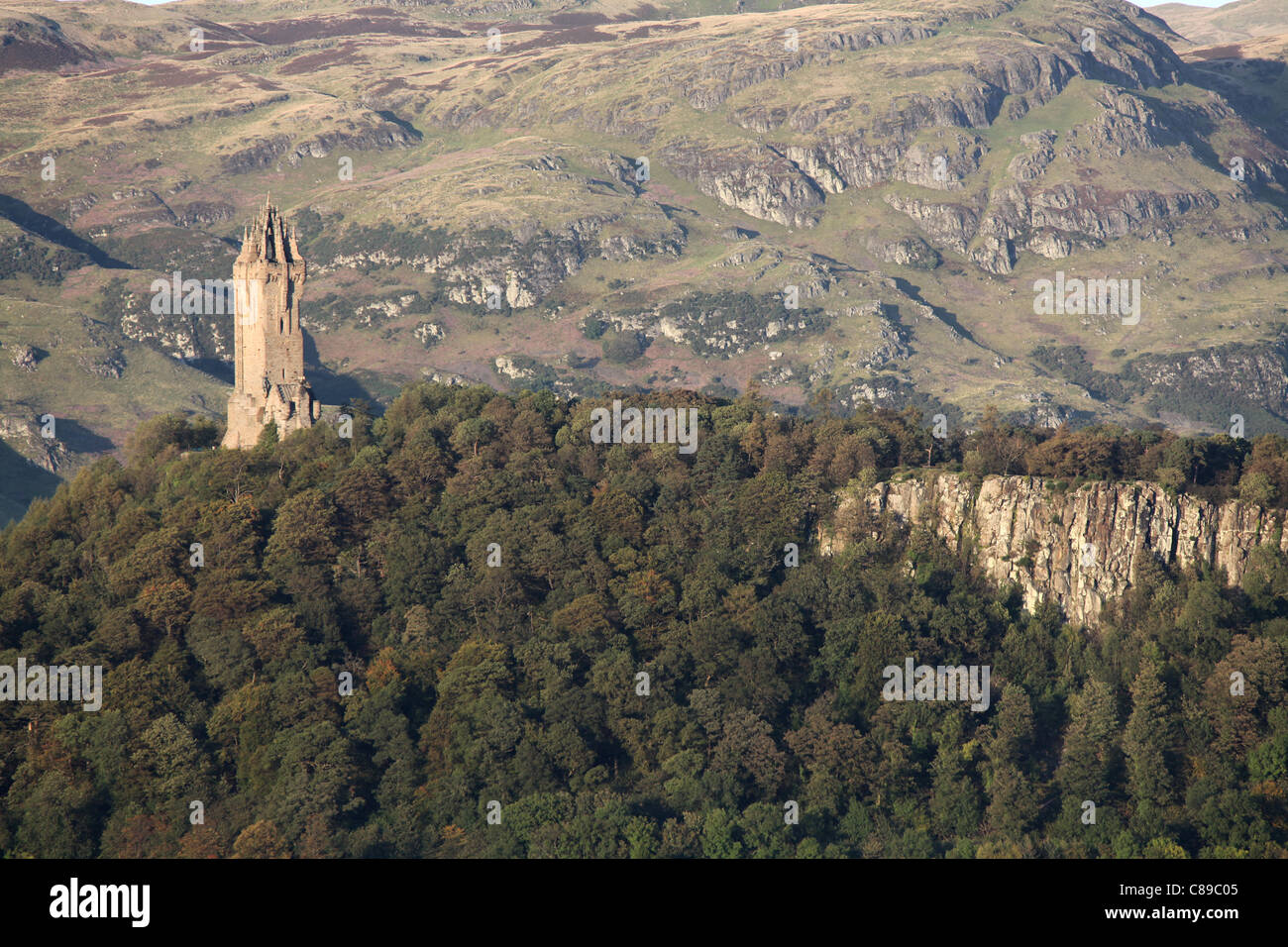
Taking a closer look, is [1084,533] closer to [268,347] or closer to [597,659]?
[597,659]

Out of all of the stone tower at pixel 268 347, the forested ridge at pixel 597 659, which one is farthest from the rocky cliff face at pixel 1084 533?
the stone tower at pixel 268 347

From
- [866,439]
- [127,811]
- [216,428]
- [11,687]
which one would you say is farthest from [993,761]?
[216,428]

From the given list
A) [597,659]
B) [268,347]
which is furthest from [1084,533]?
[268,347]

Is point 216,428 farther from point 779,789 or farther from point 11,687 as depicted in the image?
point 779,789

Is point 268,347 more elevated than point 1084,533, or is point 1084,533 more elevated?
point 268,347

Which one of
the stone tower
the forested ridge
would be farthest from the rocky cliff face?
the stone tower

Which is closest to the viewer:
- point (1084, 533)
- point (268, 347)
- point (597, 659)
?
point (597, 659)

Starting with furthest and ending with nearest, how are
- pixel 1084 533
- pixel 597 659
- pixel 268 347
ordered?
pixel 268 347, pixel 1084 533, pixel 597 659

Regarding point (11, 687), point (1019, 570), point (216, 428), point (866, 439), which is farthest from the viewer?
point (216, 428)
